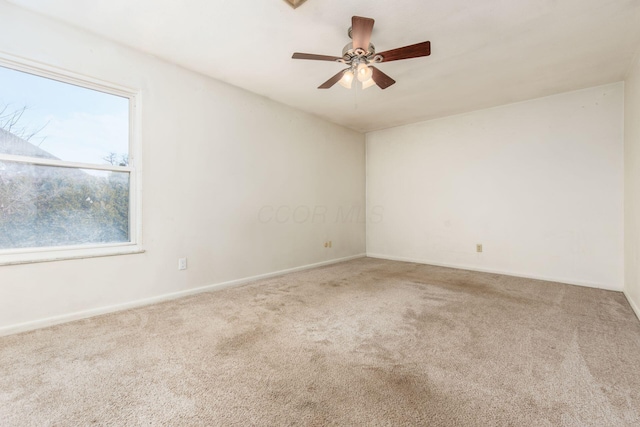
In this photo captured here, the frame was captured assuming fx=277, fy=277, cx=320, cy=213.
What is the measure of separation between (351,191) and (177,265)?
3.21m

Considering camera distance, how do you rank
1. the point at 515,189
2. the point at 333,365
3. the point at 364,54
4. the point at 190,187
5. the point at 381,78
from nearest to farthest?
the point at 333,365 < the point at 364,54 < the point at 381,78 < the point at 190,187 < the point at 515,189

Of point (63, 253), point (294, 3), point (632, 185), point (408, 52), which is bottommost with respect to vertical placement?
point (63, 253)

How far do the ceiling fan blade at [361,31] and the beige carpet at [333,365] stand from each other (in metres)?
2.21

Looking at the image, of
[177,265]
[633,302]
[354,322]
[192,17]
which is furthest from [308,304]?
[633,302]

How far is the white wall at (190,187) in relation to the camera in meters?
2.20

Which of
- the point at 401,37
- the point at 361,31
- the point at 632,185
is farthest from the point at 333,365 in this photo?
the point at 632,185

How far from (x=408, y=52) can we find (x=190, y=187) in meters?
2.46

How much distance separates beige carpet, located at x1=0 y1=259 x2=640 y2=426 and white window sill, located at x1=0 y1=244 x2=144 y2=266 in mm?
542

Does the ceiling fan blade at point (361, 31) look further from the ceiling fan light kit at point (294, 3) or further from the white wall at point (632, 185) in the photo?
the white wall at point (632, 185)

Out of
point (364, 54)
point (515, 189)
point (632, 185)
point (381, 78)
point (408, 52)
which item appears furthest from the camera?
point (515, 189)

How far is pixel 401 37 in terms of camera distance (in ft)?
7.89

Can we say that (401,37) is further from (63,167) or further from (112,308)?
(112,308)

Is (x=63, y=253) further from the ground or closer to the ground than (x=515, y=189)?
closer to the ground

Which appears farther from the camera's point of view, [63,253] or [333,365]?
[63,253]
